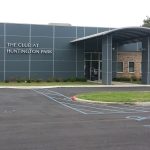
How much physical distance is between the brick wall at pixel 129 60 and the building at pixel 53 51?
66.5 inches

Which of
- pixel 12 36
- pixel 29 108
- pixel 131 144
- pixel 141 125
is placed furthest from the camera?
pixel 12 36

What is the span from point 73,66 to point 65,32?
136 inches

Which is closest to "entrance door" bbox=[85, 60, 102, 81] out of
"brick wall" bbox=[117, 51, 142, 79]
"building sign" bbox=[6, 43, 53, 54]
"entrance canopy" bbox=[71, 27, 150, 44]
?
"brick wall" bbox=[117, 51, 142, 79]

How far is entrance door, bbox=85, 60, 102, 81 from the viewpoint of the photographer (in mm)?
43875

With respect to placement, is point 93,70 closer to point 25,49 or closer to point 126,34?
point 126,34

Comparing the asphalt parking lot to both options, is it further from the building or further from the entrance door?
the entrance door

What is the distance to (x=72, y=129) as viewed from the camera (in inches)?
471

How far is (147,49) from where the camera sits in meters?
38.4

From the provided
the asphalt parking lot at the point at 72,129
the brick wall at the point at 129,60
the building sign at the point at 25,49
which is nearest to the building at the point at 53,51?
the building sign at the point at 25,49

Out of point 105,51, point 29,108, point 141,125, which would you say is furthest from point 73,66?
point 141,125

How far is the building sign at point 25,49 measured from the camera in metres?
40.3

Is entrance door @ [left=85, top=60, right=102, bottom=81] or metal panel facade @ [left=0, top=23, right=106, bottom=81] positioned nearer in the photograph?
metal panel facade @ [left=0, top=23, right=106, bottom=81]

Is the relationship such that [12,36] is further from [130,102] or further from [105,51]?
[130,102]

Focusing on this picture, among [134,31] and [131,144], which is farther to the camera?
[134,31]
